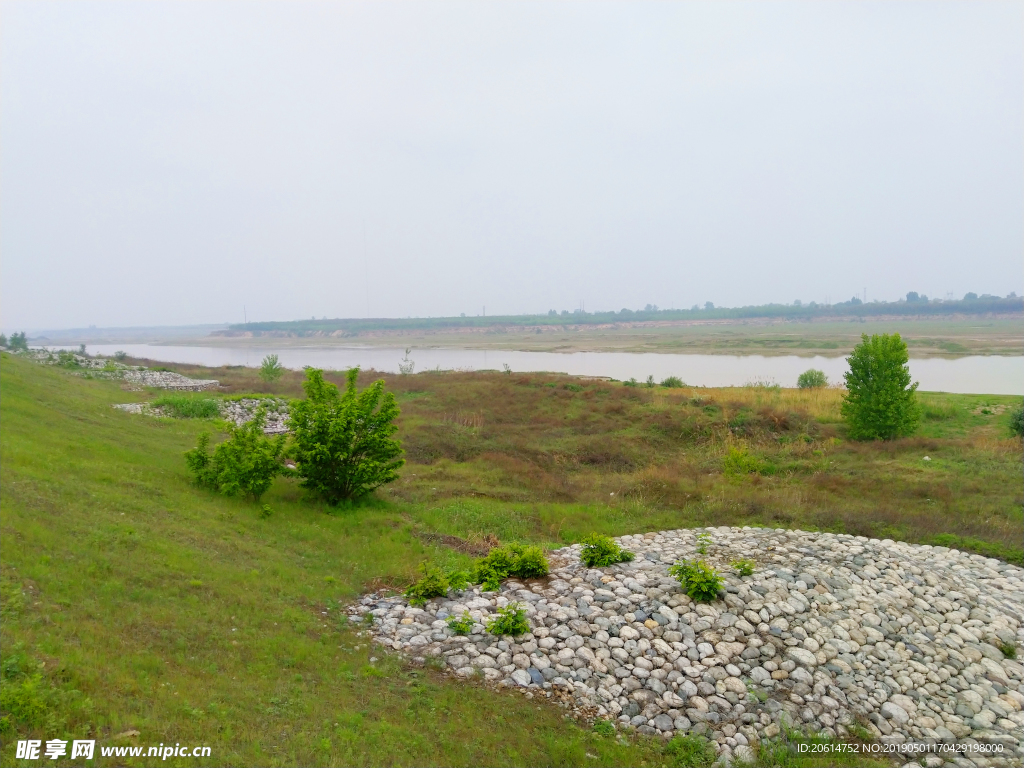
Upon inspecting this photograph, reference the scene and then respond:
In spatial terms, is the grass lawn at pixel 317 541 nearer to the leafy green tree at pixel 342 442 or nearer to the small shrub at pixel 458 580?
the leafy green tree at pixel 342 442

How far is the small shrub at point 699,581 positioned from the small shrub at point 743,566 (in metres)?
0.53

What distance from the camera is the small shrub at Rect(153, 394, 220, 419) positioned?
24.5 metres

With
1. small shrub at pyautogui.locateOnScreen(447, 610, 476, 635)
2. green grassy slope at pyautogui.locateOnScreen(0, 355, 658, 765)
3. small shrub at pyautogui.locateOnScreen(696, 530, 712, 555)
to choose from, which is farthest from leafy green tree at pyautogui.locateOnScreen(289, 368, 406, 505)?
small shrub at pyautogui.locateOnScreen(696, 530, 712, 555)

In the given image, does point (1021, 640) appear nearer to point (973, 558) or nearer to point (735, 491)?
point (973, 558)

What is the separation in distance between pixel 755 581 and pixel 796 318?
16734cm

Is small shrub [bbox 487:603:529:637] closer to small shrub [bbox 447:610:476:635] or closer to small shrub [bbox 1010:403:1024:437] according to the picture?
small shrub [bbox 447:610:476:635]

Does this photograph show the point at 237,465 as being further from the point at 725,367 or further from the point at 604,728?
the point at 725,367

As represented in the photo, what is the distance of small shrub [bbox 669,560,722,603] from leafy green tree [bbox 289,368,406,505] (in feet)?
23.4

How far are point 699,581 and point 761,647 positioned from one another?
114 cm

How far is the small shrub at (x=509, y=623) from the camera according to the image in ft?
25.5

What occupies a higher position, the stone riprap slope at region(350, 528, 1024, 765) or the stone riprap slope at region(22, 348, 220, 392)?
the stone riprap slope at region(22, 348, 220, 392)

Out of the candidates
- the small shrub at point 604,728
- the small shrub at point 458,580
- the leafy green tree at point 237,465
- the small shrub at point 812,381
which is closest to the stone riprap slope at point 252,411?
the leafy green tree at point 237,465

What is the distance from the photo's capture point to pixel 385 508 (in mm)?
13750

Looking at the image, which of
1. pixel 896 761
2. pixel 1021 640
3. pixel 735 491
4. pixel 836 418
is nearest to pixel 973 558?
pixel 1021 640
